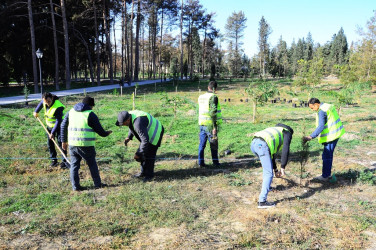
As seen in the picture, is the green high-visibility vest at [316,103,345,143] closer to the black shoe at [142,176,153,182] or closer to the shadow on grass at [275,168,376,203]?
the shadow on grass at [275,168,376,203]

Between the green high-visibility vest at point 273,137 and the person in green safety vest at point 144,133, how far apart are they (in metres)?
2.00

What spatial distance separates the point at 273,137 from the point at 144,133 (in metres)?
2.25

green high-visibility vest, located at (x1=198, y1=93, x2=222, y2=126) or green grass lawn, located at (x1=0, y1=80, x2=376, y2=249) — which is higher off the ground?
green high-visibility vest, located at (x1=198, y1=93, x2=222, y2=126)

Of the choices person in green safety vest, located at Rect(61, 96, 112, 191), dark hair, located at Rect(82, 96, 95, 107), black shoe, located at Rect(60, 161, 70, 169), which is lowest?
black shoe, located at Rect(60, 161, 70, 169)

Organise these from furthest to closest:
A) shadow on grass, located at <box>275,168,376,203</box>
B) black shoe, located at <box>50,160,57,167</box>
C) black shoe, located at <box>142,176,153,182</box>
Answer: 1. black shoe, located at <box>50,160,57,167</box>
2. black shoe, located at <box>142,176,153,182</box>
3. shadow on grass, located at <box>275,168,376,203</box>

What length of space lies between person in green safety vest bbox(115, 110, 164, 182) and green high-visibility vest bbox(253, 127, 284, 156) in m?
Result: 2.00

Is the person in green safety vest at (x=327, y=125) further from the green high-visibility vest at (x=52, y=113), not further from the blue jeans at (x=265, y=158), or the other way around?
the green high-visibility vest at (x=52, y=113)

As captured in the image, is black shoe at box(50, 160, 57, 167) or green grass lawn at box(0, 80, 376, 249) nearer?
green grass lawn at box(0, 80, 376, 249)

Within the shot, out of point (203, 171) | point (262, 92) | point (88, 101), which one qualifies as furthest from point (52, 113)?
point (262, 92)

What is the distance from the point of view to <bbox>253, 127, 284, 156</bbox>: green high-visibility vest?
14.3ft

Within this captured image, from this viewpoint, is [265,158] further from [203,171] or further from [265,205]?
[203,171]

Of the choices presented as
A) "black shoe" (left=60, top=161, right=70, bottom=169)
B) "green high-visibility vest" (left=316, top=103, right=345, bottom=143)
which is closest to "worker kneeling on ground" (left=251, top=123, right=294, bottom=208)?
"green high-visibility vest" (left=316, top=103, right=345, bottom=143)

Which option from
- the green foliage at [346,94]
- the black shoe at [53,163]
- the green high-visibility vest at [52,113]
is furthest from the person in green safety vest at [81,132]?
the green foliage at [346,94]

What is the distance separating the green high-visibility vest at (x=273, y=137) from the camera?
14.3 feet
